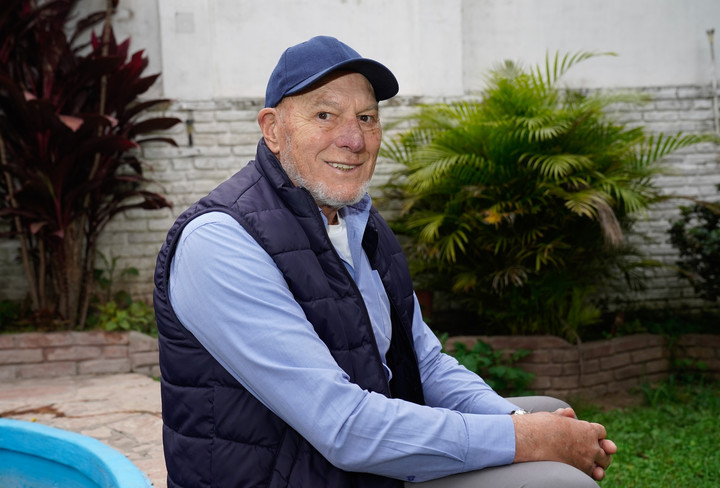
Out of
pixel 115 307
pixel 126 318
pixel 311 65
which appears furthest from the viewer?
pixel 115 307

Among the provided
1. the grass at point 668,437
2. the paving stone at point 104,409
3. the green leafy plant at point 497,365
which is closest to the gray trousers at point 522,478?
the paving stone at point 104,409

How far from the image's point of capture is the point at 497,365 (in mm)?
4148

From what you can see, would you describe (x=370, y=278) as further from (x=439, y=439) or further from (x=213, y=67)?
(x=213, y=67)

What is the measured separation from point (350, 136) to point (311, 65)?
19 centimetres

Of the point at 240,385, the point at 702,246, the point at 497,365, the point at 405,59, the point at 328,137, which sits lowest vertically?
the point at 497,365

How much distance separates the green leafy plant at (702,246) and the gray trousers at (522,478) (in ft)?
11.8

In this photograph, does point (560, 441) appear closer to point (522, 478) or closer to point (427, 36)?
point (522, 478)

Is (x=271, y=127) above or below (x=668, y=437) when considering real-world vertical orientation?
above

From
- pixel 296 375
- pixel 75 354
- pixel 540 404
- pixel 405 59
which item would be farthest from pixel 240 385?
pixel 405 59

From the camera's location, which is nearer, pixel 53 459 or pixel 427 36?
pixel 53 459

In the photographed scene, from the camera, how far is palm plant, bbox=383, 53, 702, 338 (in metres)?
4.07

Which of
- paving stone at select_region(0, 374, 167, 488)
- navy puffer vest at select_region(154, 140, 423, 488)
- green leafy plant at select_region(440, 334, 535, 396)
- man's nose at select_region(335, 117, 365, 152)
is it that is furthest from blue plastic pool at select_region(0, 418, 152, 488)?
green leafy plant at select_region(440, 334, 535, 396)

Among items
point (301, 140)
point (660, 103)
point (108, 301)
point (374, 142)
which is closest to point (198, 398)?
point (301, 140)

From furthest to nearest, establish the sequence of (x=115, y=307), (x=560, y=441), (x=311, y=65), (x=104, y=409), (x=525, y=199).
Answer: (x=115, y=307) < (x=525, y=199) < (x=104, y=409) < (x=311, y=65) < (x=560, y=441)
